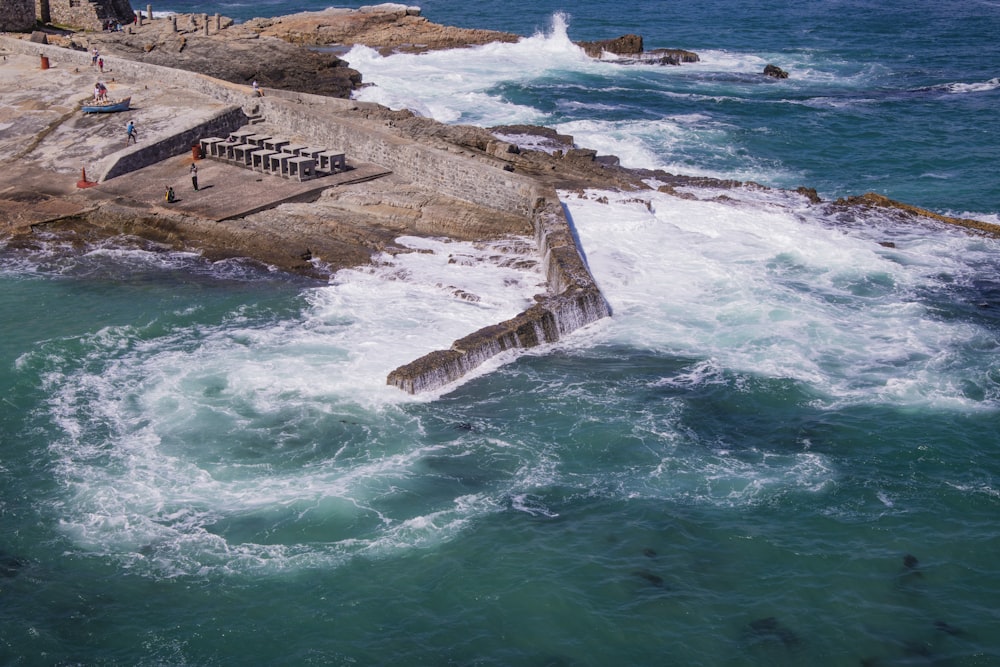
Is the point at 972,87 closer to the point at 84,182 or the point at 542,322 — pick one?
the point at 542,322

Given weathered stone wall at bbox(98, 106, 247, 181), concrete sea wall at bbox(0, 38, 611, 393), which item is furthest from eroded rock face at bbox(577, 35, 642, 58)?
weathered stone wall at bbox(98, 106, 247, 181)

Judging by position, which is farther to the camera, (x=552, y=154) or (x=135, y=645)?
(x=552, y=154)

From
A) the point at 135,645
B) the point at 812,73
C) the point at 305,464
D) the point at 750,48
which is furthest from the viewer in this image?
the point at 750,48

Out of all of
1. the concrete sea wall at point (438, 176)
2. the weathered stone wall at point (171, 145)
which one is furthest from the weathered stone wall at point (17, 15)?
the weathered stone wall at point (171, 145)

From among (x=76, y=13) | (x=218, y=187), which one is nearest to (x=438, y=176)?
(x=218, y=187)

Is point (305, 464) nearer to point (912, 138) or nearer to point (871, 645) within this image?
point (871, 645)

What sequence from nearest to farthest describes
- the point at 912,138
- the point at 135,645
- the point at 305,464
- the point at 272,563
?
1. the point at 135,645
2. the point at 272,563
3. the point at 305,464
4. the point at 912,138

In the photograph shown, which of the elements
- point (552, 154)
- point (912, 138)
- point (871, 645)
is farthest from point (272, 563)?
point (912, 138)
